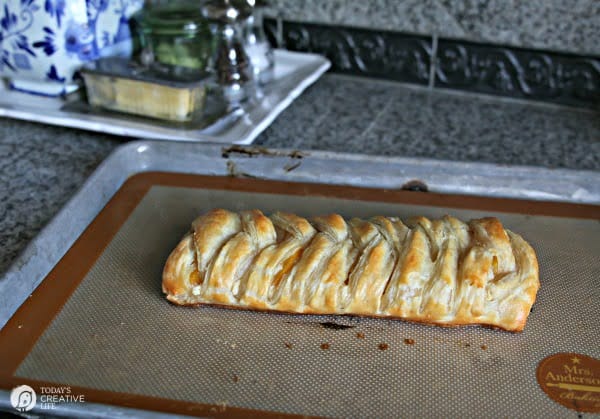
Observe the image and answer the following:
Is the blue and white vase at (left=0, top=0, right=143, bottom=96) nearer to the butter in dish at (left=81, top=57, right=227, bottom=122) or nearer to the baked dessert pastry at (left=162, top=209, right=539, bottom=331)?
the butter in dish at (left=81, top=57, right=227, bottom=122)

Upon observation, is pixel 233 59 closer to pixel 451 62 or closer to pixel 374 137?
pixel 374 137

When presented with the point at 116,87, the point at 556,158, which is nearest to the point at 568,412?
the point at 556,158

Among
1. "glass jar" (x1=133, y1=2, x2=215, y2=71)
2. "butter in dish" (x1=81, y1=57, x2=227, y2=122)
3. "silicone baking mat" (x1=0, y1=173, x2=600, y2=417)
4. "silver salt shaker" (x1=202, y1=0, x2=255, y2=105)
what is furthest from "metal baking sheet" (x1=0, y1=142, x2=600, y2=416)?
"glass jar" (x1=133, y1=2, x2=215, y2=71)

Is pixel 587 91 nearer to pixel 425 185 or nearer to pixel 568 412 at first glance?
pixel 425 185
